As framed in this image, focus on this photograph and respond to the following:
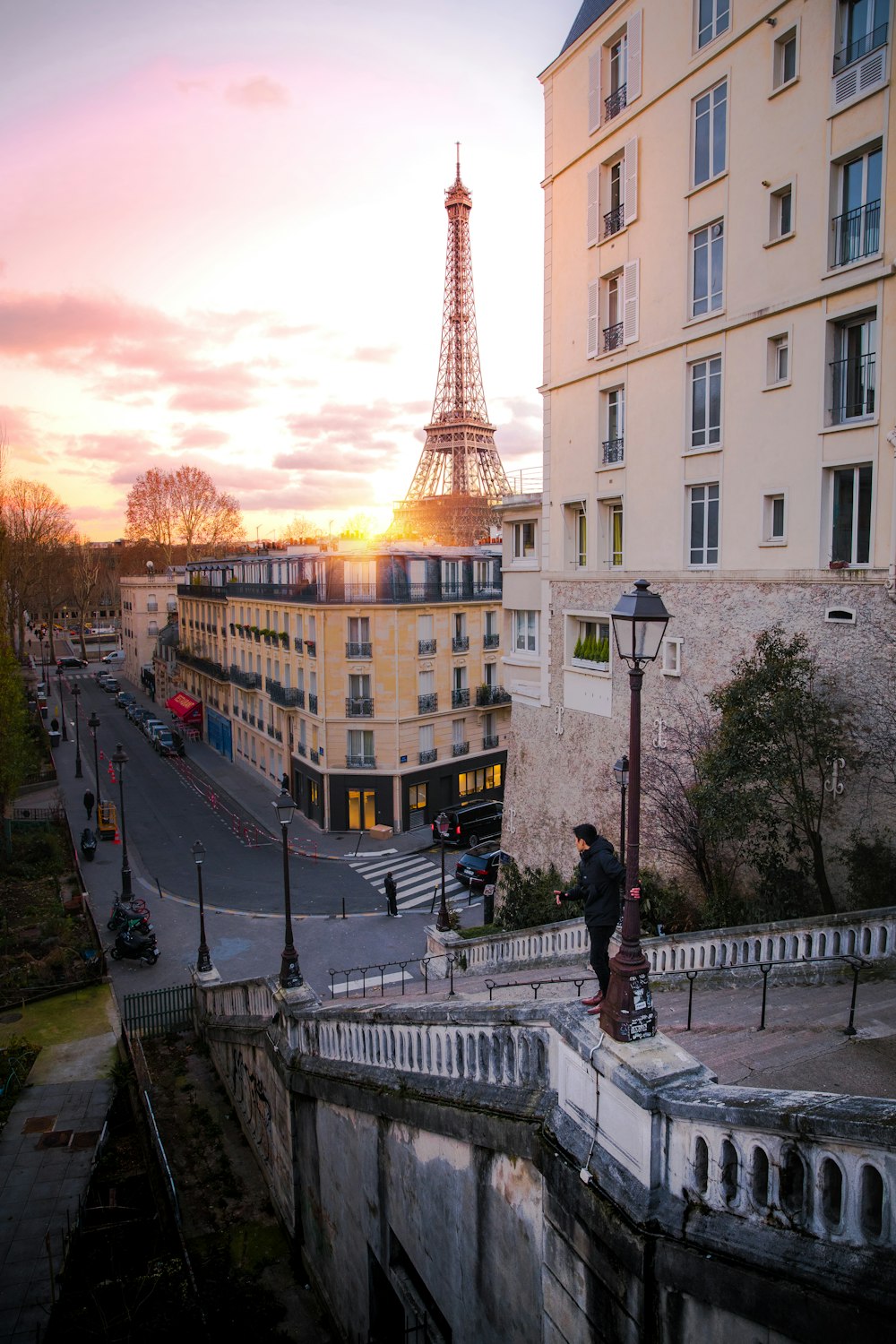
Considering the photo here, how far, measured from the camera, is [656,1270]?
4723 millimetres

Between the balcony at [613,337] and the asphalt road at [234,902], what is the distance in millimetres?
14262

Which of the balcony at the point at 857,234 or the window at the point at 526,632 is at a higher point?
the balcony at the point at 857,234

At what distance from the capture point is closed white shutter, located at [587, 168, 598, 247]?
18.4 meters

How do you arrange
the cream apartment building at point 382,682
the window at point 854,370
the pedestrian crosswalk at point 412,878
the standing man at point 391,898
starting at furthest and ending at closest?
the cream apartment building at point 382,682, the pedestrian crosswalk at point 412,878, the standing man at point 391,898, the window at point 854,370

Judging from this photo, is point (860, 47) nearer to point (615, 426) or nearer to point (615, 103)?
point (615, 103)

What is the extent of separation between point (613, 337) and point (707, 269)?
286cm

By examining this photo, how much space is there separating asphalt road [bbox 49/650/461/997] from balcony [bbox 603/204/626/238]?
16664 mm

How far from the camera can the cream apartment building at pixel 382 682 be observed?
33.4 metres

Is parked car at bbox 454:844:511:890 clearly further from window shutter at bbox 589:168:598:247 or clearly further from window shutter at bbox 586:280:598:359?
window shutter at bbox 589:168:598:247

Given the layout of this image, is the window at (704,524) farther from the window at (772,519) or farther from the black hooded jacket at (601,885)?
the black hooded jacket at (601,885)

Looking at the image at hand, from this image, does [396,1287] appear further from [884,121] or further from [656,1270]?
[884,121]

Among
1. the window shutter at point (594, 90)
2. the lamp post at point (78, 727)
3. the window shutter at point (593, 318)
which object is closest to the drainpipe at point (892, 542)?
the window shutter at point (593, 318)

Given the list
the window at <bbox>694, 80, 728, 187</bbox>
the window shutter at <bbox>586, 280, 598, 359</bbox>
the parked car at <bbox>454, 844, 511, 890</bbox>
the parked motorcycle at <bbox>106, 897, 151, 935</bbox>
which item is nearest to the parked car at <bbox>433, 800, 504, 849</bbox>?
the parked car at <bbox>454, 844, 511, 890</bbox>

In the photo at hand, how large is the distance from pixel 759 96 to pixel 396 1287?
18370mm
